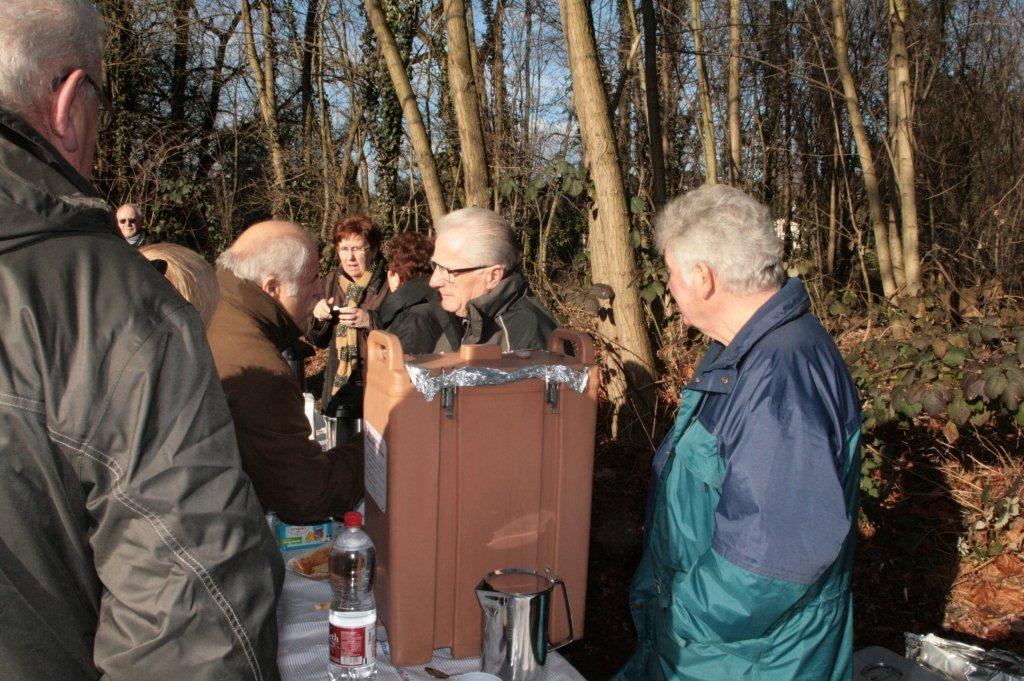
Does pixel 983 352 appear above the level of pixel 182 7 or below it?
below

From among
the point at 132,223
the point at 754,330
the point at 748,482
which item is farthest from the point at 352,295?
the point at 748,482

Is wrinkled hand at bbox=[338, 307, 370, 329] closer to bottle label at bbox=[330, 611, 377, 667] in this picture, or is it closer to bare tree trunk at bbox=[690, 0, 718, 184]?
bottle label at bbox=[330, 611, 377, 667]

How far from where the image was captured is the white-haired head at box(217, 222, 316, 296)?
2092mm

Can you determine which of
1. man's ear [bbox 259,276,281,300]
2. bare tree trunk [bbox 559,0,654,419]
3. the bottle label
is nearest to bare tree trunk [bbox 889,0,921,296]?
bare tree trunk [bbox 559,0,654,419]

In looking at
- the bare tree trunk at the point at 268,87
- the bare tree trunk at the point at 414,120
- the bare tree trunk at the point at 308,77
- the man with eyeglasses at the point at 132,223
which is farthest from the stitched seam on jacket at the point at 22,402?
the bare tree trunk at the point at 308,77

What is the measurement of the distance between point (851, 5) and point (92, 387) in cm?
1046

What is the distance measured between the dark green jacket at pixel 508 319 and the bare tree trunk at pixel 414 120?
3.77 meters

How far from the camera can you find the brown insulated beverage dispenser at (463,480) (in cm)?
147

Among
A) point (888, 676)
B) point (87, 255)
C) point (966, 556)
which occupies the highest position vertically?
point (87, 255)

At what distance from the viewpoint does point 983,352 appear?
3.72 metres

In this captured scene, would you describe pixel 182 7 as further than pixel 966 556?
Yes

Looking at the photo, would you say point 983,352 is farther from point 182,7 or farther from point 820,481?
point 182,7

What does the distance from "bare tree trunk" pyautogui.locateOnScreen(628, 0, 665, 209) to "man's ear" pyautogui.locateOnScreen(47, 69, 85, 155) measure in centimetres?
628

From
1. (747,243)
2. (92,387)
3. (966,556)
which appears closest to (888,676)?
(747,243)
